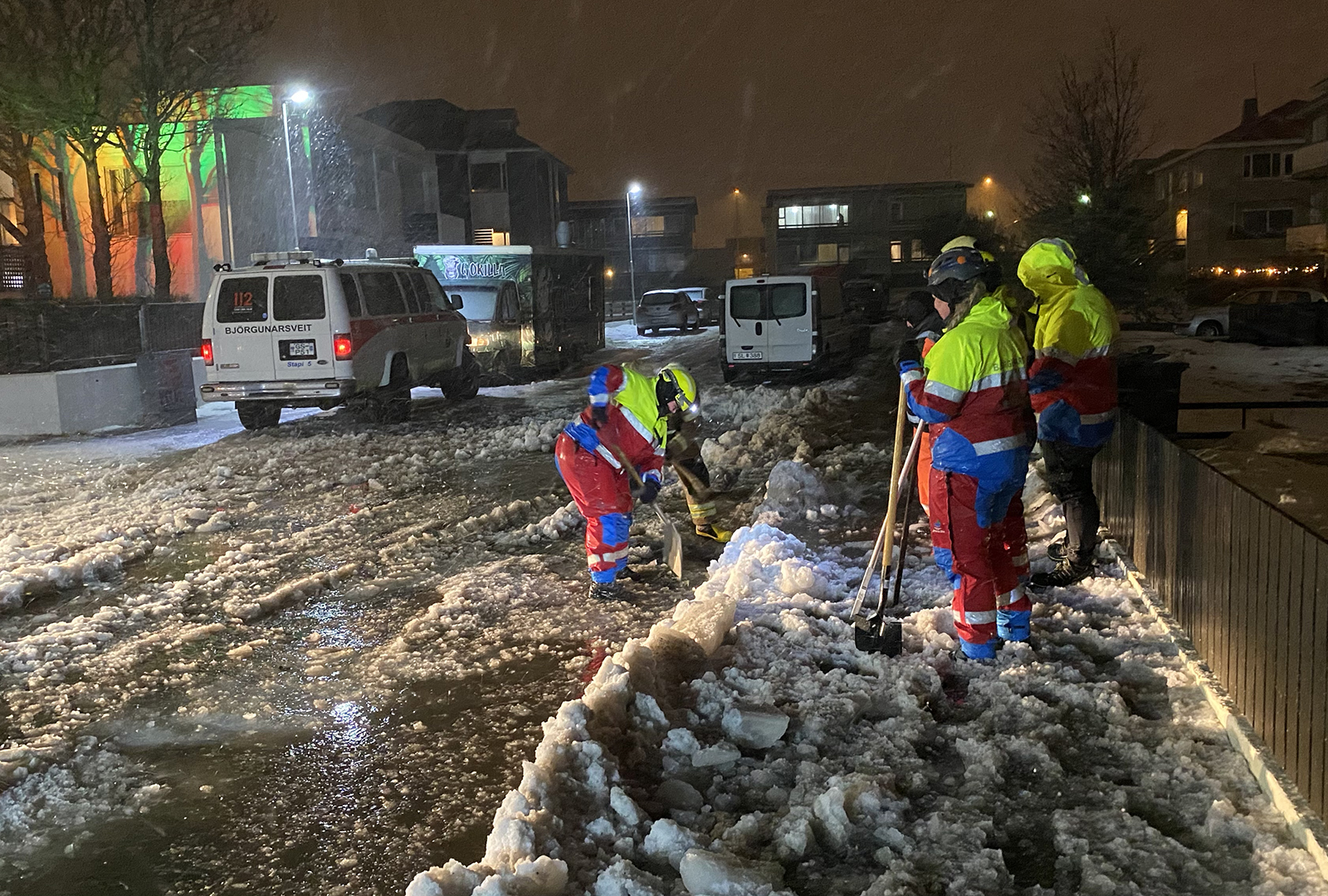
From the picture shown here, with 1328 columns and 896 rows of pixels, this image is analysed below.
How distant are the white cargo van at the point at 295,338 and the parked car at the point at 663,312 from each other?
21.0 meters

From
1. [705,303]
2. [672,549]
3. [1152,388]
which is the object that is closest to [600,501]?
[672,549]

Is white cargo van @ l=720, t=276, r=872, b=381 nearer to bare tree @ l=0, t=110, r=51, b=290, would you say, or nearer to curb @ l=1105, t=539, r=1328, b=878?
curb @ l=1105, t=539, r=1328, b=878

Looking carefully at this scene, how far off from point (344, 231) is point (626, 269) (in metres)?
38.4

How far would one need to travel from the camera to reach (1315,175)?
136ft

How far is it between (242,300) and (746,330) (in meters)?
8.67

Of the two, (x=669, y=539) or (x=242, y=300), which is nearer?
(x=669, y=539)

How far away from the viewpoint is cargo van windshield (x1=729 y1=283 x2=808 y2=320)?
19.4m

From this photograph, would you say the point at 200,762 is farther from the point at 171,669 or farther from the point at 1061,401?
the point at 1061,401

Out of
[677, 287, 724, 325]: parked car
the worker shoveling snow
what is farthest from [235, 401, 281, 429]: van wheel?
[677, 287, 724, 325]: parked car

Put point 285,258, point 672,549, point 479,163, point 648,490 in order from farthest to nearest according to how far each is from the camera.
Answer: point 479,163 → point 285,258 → point 672,549 → point 648,490

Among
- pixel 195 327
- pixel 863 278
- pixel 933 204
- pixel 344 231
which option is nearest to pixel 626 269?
pixel 933 204

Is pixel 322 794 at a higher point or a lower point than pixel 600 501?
lower

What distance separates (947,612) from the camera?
5.77 m

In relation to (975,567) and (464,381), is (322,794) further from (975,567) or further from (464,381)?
(464,381)
